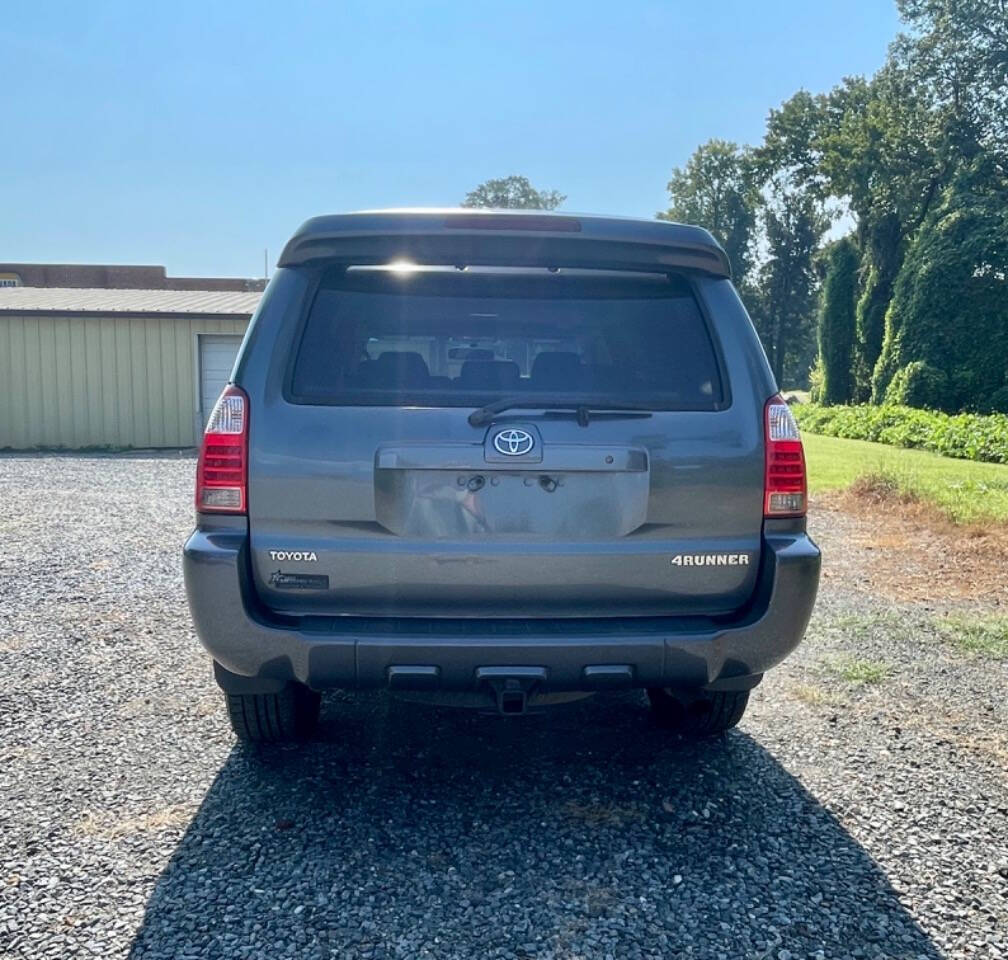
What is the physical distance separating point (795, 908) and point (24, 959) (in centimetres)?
211

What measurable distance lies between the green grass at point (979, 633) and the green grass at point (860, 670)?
77cm

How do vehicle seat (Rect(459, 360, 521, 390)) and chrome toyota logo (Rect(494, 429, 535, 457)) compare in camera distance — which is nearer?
chrome toyota logo (Rect(494, 429, 535, 457))

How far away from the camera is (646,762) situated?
3611 millimetres

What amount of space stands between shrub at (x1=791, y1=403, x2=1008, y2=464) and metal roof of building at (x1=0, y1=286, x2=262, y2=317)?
1346 centimetres

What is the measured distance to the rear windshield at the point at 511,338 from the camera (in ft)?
9.35

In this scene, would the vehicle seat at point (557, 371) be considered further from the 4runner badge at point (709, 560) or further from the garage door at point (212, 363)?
the garage door at point (212, 363)

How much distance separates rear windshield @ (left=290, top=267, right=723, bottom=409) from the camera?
112 inches

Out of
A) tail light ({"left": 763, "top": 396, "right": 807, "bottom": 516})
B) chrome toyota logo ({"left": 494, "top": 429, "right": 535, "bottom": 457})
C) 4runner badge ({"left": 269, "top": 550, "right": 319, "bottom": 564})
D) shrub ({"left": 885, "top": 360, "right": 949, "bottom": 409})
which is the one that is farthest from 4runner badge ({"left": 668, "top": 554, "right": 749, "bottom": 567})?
shrub ({"left": 885, "top": 360, "right": 949, "bottom": 409})

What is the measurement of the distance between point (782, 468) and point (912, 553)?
6157 millimetres

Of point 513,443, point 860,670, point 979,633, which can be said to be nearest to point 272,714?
point 513,443

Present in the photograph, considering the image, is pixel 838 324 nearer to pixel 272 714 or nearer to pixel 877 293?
pixel 877 293

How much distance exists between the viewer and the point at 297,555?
2723mm

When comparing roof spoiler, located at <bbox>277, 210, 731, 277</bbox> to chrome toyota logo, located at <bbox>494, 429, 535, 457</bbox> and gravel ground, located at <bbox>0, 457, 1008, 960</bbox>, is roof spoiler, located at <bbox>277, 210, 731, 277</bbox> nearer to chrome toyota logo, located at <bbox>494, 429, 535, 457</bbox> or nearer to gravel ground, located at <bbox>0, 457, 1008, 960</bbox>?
chrome toyota logo, located at <bbox>494, 429, 535, 457</bbox>

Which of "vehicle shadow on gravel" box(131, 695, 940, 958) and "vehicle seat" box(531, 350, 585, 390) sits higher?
"vehicle seat" box(531, 350, 585, 390)
